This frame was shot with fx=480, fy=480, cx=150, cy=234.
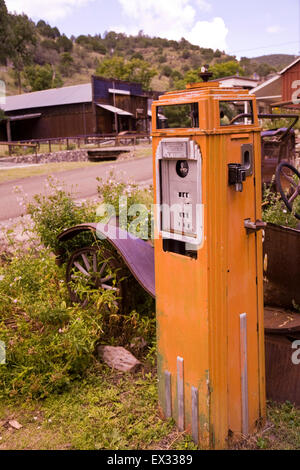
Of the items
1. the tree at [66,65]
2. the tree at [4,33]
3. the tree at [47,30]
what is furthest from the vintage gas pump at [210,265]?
the tree at [47,30]

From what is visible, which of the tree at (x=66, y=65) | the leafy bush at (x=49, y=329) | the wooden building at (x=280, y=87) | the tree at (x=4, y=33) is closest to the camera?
the leafy bush at (x=49, y=329)

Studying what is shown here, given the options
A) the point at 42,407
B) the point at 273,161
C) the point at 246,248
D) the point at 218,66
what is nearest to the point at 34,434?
the point at 42,407

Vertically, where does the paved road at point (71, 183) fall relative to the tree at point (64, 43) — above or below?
below

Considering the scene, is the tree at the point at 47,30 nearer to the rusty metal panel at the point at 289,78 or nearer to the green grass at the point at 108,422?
the rusty metal panel at the point at 289,78

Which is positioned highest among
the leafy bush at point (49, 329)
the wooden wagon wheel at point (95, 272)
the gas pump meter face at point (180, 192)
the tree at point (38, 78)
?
the tree at point (38, 78)

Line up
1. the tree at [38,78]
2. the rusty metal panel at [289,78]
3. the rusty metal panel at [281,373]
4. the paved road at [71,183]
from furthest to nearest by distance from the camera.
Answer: the tree at [38,78] → the rusty metal panel at [289,78] → the paved road at [71,183] → the rusty metal panel at [281,373]

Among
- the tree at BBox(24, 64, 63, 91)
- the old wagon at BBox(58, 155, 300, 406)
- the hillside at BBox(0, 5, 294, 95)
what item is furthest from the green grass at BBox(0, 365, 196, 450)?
the tree at BBox(24, 64, 63, 91)

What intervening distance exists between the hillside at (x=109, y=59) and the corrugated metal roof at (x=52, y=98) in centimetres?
1517

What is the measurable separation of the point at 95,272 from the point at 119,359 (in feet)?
2.90

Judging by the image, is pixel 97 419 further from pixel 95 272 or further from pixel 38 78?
pixel 38 78

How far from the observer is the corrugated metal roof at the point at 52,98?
4412cm

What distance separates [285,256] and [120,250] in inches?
54.6

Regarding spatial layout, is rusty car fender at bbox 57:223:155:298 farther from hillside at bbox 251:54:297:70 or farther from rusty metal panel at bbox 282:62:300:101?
hillside at bbox 251:54:297:70

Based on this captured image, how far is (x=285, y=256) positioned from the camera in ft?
12.8
